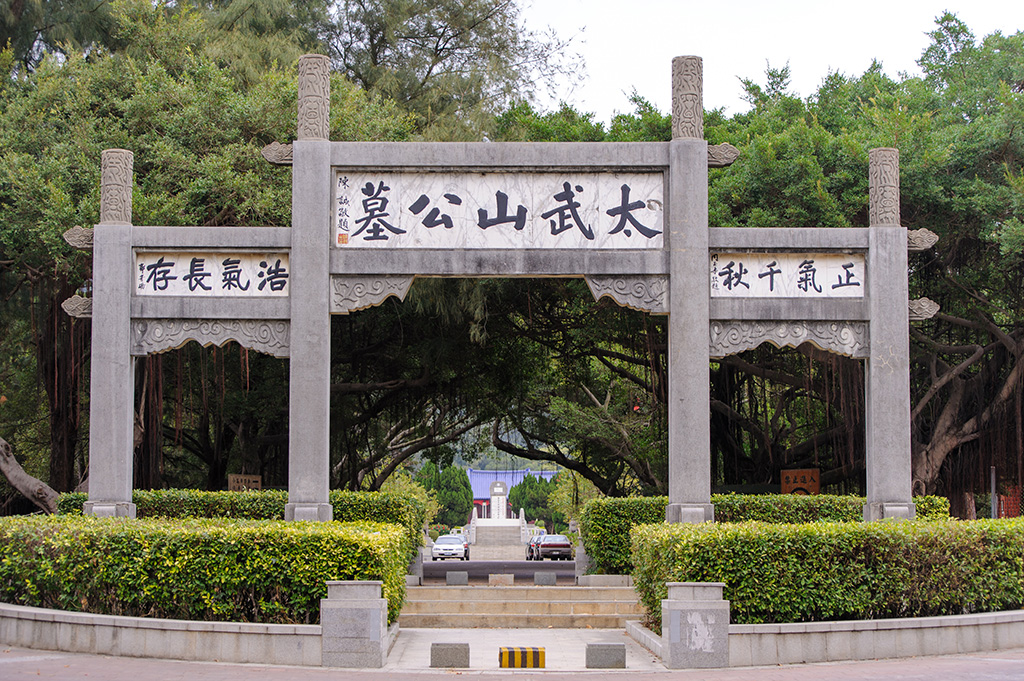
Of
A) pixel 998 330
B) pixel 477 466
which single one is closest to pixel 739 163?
pixel 998 330

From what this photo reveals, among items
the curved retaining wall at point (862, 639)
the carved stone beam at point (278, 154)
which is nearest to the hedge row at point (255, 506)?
the carved stone beam at point (278, 154)

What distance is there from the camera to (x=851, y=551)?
8898 mm

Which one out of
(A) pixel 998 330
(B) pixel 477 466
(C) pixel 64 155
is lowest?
(B) pixel 477 466

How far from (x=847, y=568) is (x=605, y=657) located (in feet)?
7.46

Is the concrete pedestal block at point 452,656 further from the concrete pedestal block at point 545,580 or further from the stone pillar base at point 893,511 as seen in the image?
the concrete pedestal block at point 545,580

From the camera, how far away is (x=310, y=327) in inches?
432

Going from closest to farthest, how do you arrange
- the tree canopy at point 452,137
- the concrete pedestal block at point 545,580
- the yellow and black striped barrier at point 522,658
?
the yellow and black striped barrier at point 522,658 → the concrete pedestal block at point 545,580 → the tree canopy at point 452,137

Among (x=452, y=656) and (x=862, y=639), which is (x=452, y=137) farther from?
(x=862, y=639)

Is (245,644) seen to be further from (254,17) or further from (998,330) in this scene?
(254,17)

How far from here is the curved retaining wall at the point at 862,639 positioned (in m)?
8.44

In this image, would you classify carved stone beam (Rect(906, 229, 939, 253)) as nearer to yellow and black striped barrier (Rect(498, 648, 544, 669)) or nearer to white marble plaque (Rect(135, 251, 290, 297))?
yellow and black striped barrier (Rect(498, 648, 544, 669))

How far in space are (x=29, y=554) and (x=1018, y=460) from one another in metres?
13.6

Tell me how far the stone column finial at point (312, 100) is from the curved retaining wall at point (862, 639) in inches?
255

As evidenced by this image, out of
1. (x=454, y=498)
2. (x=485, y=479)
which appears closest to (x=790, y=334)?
(x=454, y=498)
